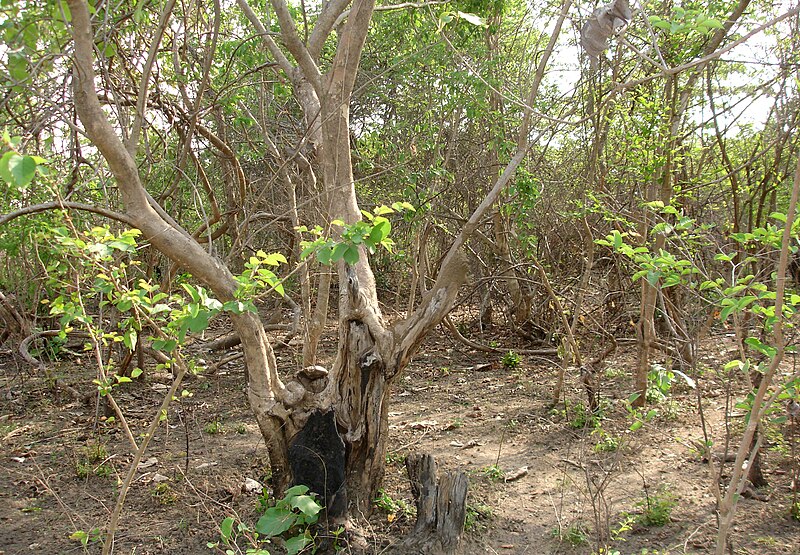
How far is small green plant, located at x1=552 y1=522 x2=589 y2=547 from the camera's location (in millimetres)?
3568

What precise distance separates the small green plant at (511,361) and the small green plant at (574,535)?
10.6 feet

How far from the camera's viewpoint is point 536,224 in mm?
7012

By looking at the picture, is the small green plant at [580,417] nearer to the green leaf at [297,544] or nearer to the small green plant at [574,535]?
the small green plant at [574,535]

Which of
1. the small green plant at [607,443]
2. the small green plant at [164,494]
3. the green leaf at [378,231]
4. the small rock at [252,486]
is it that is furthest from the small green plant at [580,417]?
the green leaf at [378,231]

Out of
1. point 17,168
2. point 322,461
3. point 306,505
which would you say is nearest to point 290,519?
point 306,505

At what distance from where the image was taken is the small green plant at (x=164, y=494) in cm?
404

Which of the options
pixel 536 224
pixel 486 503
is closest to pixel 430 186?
pixel 536 224

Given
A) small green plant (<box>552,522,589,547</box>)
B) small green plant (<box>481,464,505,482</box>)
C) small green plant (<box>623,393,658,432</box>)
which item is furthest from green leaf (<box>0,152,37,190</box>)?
small green plant (<box>481,464,505,482</box>)

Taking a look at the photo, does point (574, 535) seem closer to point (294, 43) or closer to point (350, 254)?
point (350, 254)

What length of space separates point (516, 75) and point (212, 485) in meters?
5.50

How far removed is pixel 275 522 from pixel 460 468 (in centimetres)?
160

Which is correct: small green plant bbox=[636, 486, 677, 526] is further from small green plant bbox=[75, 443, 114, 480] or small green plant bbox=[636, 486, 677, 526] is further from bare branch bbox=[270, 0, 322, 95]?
small green plant bbox=[75, 443, 114, 480]

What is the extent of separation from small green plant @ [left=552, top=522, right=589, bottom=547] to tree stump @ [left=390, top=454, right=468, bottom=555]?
54 centimetres

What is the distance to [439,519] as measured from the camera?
3514 mm
